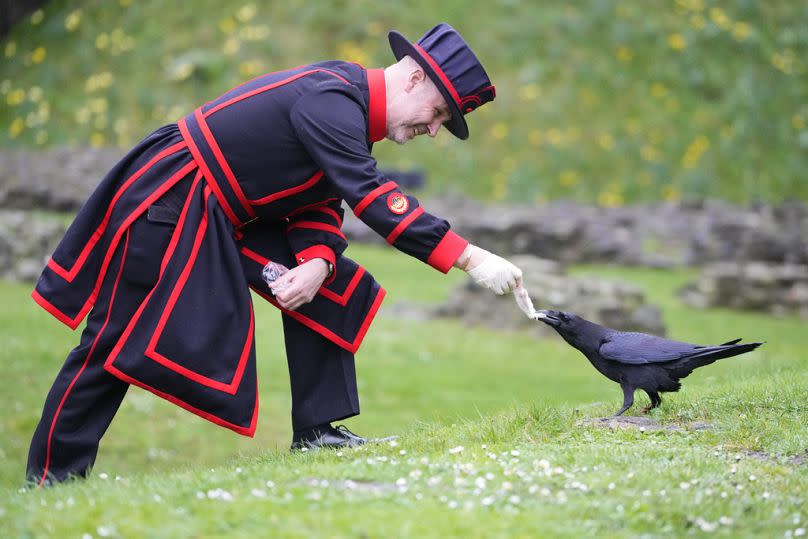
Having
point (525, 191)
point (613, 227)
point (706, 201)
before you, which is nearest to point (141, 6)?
point (525, 191)

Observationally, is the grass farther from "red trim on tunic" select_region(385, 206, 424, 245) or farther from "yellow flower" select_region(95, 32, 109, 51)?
"yellow flower" select_region(95, 32, 109, 51)

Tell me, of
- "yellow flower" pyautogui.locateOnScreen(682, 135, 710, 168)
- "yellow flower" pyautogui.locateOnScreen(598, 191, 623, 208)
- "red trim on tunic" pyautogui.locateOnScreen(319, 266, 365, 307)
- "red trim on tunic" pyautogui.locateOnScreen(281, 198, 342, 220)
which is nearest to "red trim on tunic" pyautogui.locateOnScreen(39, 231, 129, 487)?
"red trim on tunic" pyautogui.locateOnScreen(281, 198, 342, 220)

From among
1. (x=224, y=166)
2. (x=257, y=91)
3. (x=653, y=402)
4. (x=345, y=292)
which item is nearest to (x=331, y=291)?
(x=345, y=292)

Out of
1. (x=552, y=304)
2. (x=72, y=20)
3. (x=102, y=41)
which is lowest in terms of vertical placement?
(x=552, y=304)

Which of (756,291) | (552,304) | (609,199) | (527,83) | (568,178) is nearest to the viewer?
(552,304)

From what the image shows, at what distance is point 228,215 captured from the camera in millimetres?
5785

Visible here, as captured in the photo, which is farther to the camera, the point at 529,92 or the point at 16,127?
the point at 529,92

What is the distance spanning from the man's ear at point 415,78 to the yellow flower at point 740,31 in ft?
79.7

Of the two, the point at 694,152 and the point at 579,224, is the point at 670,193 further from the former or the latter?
the point at 579,224

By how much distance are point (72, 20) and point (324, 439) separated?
23.4 m

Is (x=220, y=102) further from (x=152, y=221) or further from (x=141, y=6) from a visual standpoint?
(x=141, y=6)

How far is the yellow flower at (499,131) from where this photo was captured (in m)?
26.7

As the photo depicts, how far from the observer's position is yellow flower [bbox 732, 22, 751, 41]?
1096 inches

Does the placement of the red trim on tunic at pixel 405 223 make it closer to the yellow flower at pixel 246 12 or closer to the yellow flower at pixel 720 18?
the yellow flower at pixel 246 12
